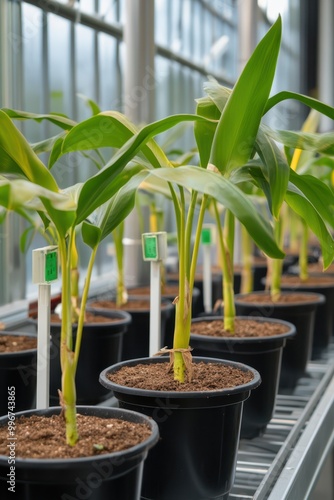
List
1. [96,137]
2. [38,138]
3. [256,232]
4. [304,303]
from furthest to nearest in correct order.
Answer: [38,138], [304,303], [96,137], [256,232]

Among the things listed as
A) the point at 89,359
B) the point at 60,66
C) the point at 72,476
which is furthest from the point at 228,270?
the point at 60,66

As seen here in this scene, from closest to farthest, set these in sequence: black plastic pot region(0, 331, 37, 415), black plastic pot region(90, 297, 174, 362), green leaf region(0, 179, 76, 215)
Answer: green leaf region(0, 179, 76, 215), black plastic pot region(0, 331, 37, 415), black plastic pot region(90, 297, 174, 362)

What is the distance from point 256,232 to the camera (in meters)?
0.80

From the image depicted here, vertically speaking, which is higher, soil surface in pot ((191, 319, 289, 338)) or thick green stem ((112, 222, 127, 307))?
thick green stem ((112, 222, 127, 307))

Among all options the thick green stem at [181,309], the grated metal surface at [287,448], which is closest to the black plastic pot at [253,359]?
the grated metal surface at [287,448]

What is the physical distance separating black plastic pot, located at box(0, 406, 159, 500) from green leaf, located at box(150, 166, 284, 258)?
0.28m

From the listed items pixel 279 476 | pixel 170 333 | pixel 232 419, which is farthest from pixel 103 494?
pixel 170 333

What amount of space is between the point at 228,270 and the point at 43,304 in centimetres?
53

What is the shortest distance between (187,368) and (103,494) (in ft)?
1.08

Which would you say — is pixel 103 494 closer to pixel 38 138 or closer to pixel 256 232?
pixel 256 232

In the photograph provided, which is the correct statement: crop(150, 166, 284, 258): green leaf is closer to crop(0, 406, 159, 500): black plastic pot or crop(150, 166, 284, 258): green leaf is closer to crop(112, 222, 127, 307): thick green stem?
crop(0, 406, 159, 500): black plastic pot

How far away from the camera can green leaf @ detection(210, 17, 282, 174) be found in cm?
100

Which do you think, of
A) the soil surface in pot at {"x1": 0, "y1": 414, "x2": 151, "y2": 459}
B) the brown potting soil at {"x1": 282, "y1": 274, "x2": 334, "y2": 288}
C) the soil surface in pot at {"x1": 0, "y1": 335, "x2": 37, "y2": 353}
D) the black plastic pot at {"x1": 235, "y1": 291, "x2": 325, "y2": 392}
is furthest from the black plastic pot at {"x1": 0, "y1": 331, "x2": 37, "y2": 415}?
the brown potting soil at {"x1": 282, "y1": 274, "x2": 334, "y2": 288}

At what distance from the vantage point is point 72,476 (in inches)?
31.6
